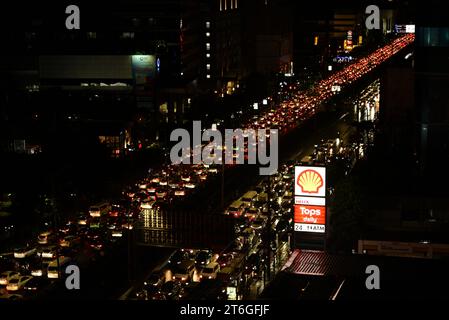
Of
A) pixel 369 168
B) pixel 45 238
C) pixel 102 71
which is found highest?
pixel 102 71

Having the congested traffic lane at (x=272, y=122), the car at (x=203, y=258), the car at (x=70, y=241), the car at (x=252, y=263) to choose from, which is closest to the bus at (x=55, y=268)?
the car at (x=70, y=241)

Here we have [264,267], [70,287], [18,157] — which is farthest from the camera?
[18,157]

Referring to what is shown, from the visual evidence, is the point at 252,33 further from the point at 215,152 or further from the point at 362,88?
the point at 215,152

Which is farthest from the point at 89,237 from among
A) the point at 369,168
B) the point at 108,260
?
the point at 369,168

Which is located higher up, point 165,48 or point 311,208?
point 165,48

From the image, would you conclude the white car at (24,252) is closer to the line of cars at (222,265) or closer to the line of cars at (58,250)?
the line of cars at (58,250)

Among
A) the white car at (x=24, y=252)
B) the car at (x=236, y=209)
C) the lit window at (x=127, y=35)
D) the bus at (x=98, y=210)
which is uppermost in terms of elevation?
the lit window at (x=127, y=35)
